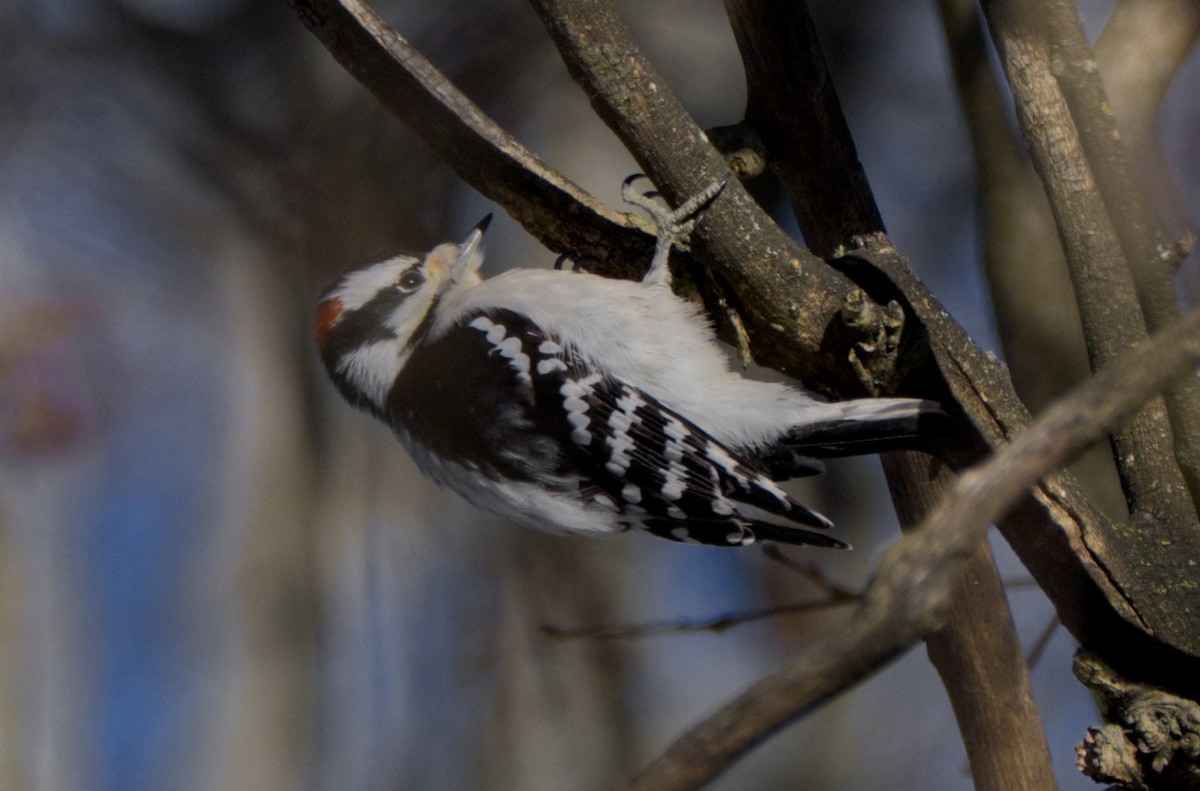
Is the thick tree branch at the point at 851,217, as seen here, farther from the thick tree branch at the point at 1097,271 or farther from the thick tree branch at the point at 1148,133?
the thick tree branch at the point at 1148,133

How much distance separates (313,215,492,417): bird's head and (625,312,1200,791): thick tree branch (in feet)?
4.63

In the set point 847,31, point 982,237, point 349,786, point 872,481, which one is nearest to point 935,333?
point 982,237

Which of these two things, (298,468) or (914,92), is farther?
(298,468)

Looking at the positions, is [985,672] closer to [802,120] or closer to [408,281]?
[802,120]

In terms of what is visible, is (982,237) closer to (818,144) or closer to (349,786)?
(818,144)

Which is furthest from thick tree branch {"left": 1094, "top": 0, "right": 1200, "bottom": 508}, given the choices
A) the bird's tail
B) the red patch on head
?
the red patch on head

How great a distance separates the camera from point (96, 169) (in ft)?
14.5

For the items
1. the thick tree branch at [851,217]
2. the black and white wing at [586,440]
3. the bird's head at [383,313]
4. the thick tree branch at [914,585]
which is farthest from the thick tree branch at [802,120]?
the thick tree branch at [914,585]

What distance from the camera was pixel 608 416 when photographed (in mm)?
1929

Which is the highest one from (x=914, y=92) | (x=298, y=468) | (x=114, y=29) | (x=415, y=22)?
(x=114, y=29)

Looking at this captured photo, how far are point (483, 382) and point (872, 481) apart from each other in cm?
256

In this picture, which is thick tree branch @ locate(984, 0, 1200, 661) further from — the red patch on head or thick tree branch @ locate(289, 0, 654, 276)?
the red patch on head

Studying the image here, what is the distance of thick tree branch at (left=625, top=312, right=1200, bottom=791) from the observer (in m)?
0.84

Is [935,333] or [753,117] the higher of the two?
[753,117]
